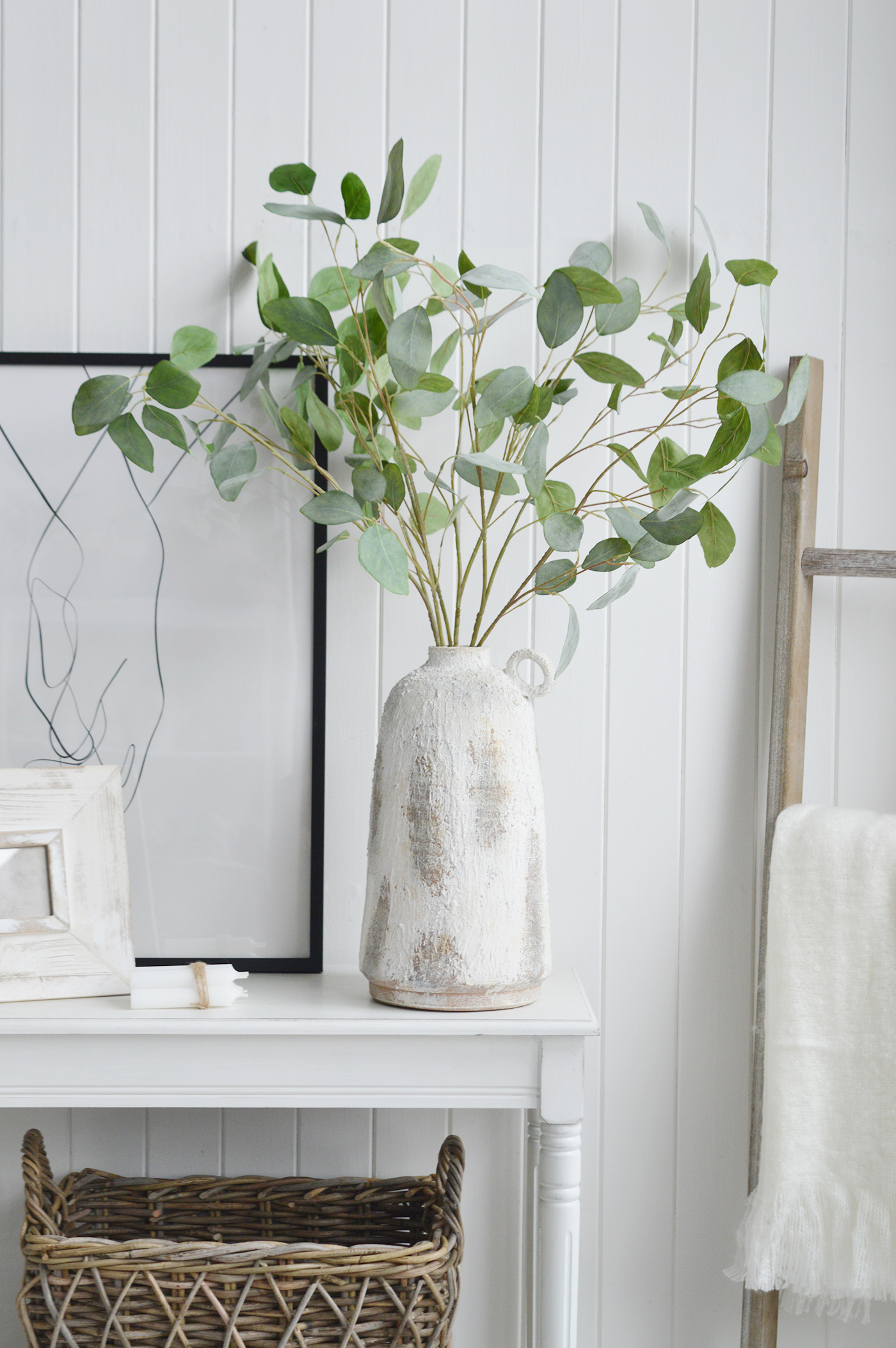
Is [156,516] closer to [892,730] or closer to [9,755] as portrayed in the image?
[9,755]

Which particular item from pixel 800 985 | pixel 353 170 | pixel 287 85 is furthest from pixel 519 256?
pixel 800 985

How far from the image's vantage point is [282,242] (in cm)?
116

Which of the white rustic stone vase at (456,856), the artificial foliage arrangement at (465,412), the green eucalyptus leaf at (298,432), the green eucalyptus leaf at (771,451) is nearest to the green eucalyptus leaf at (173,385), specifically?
the artificial foliage arrangement at (465,412)

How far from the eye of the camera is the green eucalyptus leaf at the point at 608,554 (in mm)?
961

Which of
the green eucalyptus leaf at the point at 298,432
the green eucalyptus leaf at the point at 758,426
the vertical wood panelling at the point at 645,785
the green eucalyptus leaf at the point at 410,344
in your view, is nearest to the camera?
the green eucalyptus leaf at the point at 410,344

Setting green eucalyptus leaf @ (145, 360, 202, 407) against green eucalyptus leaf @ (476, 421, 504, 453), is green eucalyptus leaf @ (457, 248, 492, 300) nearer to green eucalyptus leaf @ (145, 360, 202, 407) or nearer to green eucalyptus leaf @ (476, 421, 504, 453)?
green eucalyptus leaf @ (476, 421, 504, 453)

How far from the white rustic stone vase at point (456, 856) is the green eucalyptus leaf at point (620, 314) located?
1.26 feet

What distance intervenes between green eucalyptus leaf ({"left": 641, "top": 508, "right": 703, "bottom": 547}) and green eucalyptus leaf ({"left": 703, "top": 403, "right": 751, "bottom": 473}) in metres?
0.07

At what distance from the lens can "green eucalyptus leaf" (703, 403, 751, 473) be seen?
0.93m

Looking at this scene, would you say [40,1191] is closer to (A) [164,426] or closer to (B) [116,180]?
(A) [164,426]

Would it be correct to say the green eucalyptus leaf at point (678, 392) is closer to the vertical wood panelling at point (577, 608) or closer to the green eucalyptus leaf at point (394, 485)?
the vertical wood panelling at point (577, 608)

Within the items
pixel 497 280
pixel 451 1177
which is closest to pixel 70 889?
pixel 451 1177

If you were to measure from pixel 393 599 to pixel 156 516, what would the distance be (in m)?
0.29

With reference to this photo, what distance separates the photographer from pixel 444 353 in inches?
42.0
